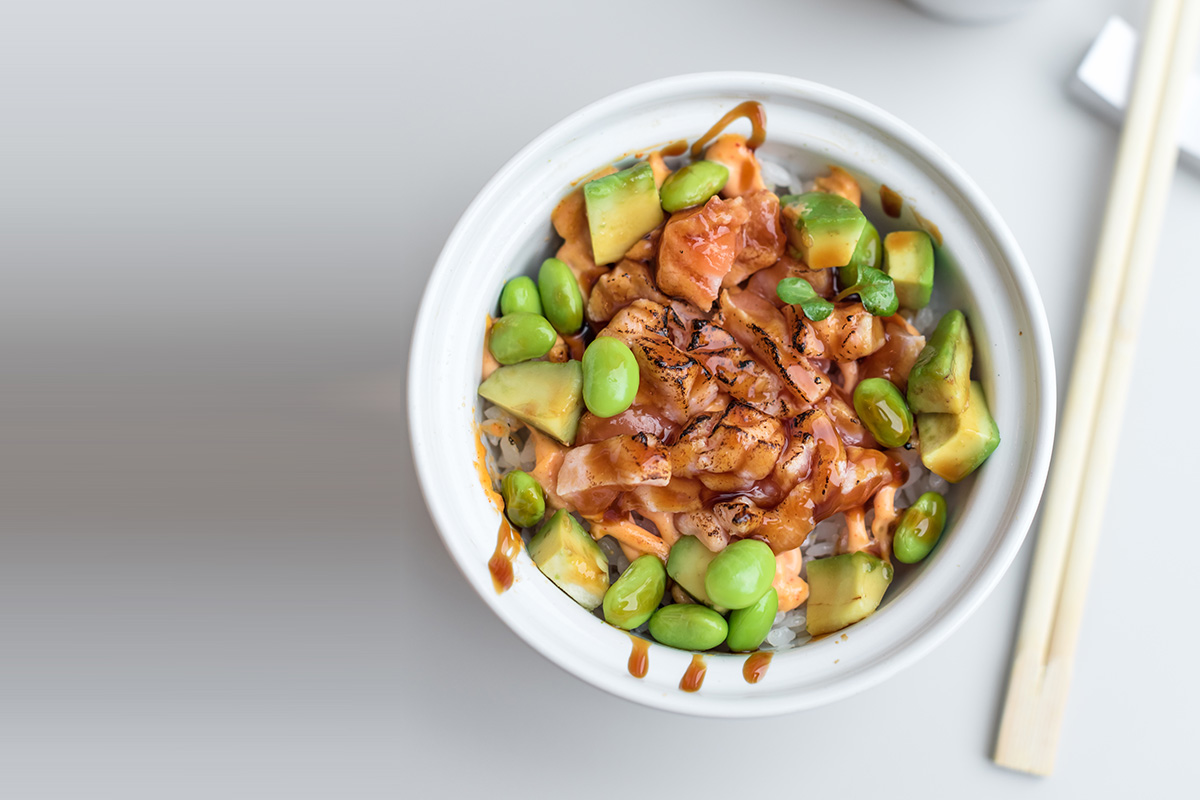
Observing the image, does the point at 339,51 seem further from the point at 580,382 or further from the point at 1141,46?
the point at 1141,46

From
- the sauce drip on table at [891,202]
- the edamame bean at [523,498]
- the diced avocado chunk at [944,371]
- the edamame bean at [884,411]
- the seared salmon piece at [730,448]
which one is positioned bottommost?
the edamame bean at [523,498]

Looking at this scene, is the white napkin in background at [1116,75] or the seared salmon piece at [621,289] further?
the white napkin in background at [1116,75]

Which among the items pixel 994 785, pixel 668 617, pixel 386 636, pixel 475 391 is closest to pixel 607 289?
pixel 475 391

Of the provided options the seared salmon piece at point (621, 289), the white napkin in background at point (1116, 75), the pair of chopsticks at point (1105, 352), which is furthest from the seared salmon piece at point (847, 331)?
the white napkin in background at point (1116, 75)

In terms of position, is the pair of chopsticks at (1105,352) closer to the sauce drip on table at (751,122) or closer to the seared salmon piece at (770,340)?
the seared salmon piece at (770,340)

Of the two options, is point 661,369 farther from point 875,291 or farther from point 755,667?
point 755,667

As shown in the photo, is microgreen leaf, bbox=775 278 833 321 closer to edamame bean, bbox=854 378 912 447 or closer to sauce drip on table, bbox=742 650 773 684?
edamame bean, bbox=854 378 912 447

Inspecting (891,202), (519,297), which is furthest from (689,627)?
(891,202)
